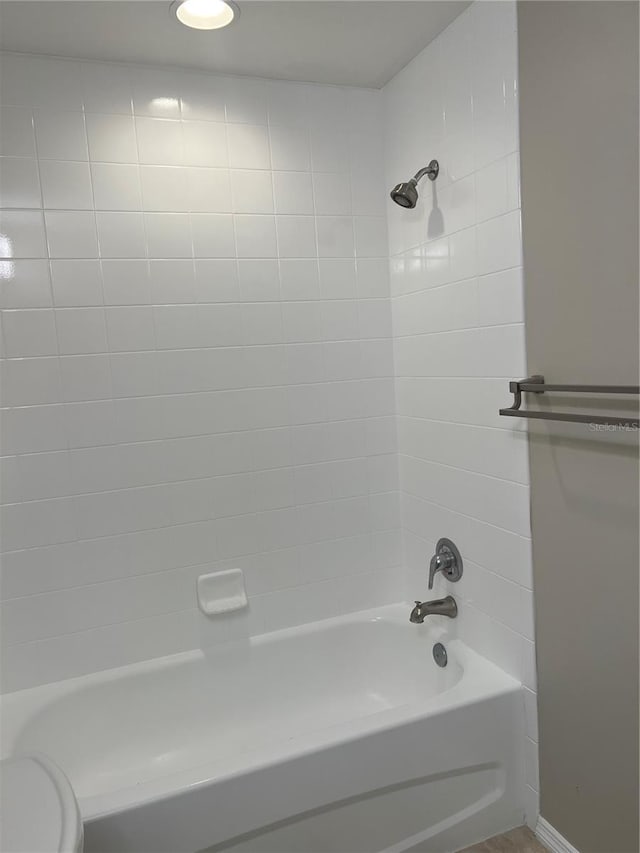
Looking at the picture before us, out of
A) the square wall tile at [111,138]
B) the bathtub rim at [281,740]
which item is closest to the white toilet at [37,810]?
the bathtub rim at [281,740]

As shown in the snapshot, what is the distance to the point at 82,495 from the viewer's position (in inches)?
80.2

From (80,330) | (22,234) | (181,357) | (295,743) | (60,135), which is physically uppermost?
(60,135)

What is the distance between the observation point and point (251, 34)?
71.6 inches

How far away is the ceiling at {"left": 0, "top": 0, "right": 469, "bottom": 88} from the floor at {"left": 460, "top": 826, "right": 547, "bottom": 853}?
240cm

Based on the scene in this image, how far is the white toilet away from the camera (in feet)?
3.95

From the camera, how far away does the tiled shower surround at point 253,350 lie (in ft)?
6.15

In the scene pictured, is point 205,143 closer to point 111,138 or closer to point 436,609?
point 111,138

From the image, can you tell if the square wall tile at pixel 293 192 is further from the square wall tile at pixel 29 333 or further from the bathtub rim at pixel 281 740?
the bathtub rim at pixel 281 740

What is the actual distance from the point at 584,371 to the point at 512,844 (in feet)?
4.56

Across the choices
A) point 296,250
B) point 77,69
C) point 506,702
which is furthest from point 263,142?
point 506,702

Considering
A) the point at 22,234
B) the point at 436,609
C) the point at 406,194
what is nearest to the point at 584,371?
the point at 406,194

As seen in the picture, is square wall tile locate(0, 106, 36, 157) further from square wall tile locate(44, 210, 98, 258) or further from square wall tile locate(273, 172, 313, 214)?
square wall tile locate(273, 172, 313, 214)

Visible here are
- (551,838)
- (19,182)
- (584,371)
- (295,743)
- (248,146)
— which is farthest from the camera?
(248,146)

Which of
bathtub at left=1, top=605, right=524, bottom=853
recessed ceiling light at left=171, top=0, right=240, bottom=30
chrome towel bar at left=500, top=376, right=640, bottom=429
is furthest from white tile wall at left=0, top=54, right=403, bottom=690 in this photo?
chrome towel bar at left=500, top=376, right=640, bottom=429
